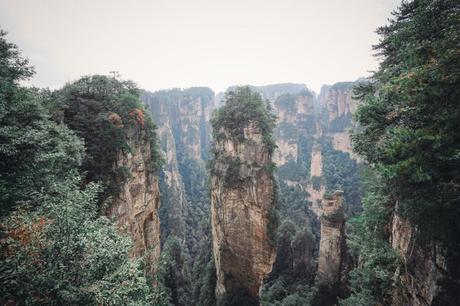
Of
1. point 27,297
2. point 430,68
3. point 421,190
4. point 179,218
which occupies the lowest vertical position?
point 179,218

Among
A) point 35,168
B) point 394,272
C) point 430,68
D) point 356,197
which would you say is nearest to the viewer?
point 430,68

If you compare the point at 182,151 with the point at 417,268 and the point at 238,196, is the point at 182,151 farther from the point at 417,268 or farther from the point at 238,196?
the point at 417,268

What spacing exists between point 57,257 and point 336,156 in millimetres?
81521

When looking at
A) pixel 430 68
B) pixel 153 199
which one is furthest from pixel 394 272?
pixel 153 199

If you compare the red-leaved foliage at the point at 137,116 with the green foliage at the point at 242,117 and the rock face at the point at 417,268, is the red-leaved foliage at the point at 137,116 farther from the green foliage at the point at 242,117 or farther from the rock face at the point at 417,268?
the rock face at the point at 417,268

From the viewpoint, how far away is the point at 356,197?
55062 millimetres

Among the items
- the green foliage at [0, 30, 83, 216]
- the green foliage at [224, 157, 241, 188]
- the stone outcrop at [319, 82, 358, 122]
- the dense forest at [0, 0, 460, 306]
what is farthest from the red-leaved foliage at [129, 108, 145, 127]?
the stone outcrop at [319, 82, 358, 122]

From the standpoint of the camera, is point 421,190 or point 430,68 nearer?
point 430,68

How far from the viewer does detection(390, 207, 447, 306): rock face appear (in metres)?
6.18

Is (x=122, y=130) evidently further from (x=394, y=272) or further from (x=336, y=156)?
(x=336, y=156)

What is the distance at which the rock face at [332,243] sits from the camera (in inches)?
820

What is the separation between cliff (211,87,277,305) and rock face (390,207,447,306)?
39.7 ft

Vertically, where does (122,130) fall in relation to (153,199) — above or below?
above

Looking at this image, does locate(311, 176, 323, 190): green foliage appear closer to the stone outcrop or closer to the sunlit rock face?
the sunlit rock face
